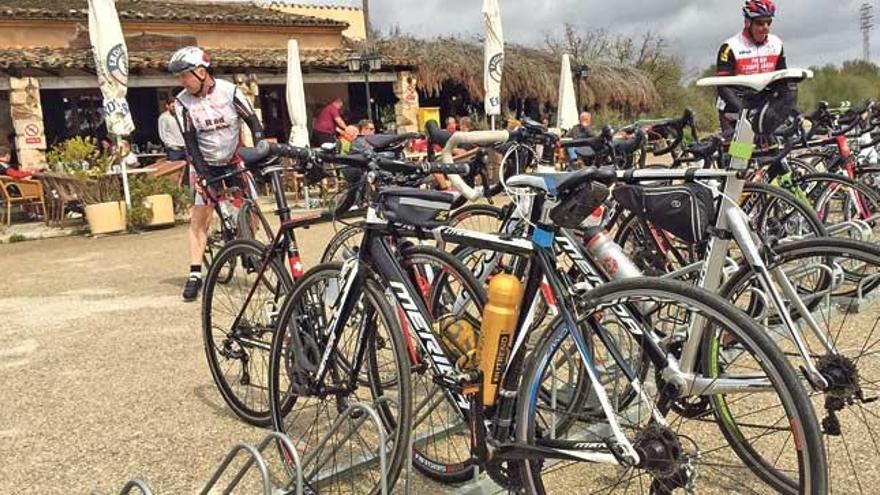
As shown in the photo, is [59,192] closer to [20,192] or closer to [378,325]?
[20,192]

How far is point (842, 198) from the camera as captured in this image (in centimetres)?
475

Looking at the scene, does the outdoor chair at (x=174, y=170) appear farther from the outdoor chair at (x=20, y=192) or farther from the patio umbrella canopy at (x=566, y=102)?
the patio umbrella canopy at (x=566, y=102)

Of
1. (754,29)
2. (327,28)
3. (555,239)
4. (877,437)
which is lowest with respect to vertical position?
(877,437)

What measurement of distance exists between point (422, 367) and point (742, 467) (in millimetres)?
1144

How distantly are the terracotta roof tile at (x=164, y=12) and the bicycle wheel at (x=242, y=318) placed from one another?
16803 millimetres

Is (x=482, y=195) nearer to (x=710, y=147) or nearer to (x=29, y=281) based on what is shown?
(x=710, y=147)

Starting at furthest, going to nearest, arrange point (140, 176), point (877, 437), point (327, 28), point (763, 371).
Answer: point (327, 28), point (140, 176), point (877, 437), point (763, 371)

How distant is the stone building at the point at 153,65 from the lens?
533 inches

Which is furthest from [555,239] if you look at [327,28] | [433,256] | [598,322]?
[327,28]

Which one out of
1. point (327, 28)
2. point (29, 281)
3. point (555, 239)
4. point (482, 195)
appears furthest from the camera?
point (327, 28)

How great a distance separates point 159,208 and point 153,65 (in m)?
5.51

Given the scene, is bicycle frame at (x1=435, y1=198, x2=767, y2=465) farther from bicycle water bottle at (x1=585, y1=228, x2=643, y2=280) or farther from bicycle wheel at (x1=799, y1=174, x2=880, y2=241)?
bicycle wheel at (x1=799, y1=174, x2=880, y2=241)

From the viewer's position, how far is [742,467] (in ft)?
8.52

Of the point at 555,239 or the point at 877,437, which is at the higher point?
the point at 555,239
